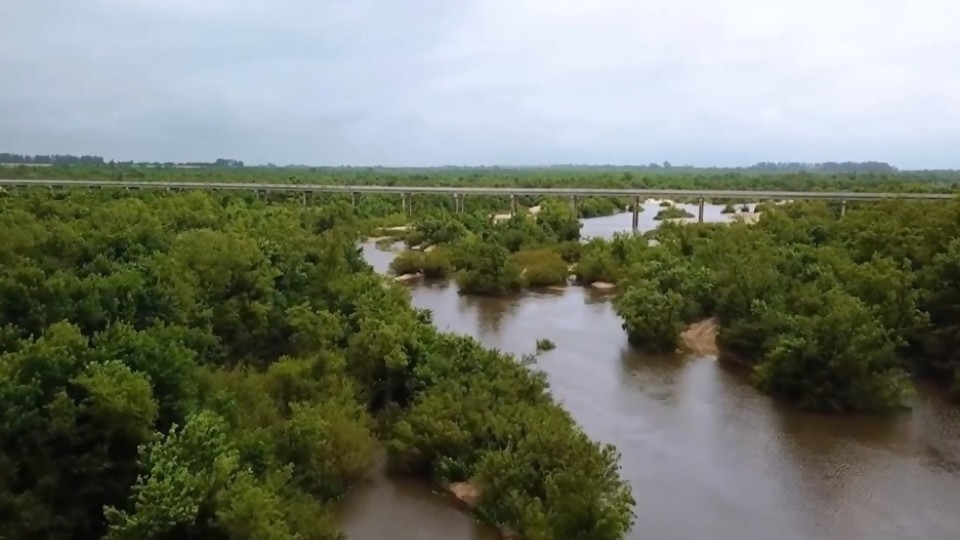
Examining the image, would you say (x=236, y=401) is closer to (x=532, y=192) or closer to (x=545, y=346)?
(x=545, y=346)

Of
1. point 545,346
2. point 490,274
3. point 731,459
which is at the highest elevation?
point 490,274

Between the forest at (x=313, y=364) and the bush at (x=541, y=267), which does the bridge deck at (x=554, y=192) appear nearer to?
the bush at (x=541, y=267)

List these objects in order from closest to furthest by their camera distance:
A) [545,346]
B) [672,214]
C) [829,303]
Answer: [829,303] → [545,346] → [672,214]

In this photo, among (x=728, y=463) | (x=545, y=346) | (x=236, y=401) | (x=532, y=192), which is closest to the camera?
(x=236, y=401)

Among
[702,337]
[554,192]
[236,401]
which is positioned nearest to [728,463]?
[702,337]

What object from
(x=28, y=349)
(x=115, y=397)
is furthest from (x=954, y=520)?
(x=28, y=349)

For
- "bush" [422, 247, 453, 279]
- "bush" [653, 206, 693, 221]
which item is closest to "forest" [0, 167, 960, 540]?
"bush" [422, 247, 453, 279]

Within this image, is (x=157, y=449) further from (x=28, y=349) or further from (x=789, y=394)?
(x=789, y=394)

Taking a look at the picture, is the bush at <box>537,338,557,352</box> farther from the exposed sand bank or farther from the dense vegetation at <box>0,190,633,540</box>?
the dense vegetation at <box>0,190,633,540</box>

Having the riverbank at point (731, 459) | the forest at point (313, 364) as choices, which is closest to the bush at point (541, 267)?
the forest at point (313, 364)
